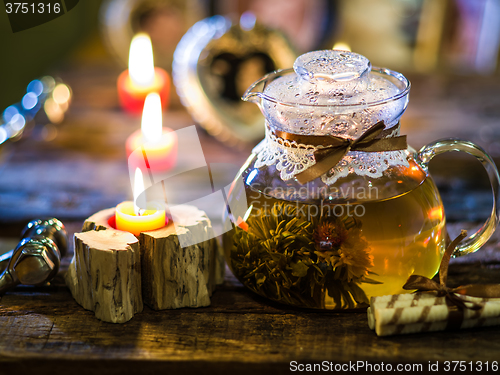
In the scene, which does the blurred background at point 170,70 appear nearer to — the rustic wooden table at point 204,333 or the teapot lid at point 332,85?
the rustic wooden table at point 204,333

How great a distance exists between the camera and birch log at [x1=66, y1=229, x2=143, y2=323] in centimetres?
67

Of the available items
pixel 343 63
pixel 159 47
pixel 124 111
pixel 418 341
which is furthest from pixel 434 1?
pixel 418 341

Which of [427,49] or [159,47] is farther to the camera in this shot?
[427,49]

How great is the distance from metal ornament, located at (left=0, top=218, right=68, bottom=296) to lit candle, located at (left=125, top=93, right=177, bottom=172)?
1.21 ft

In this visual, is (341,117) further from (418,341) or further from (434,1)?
(434,1)

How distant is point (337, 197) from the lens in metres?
0.67

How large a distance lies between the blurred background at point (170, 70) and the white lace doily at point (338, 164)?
404 millimetres

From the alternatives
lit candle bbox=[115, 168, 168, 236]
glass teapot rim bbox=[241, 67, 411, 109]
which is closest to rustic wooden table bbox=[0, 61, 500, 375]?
lit candle bbox=[115, 168, 168, 236]

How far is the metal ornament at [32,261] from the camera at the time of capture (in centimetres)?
72

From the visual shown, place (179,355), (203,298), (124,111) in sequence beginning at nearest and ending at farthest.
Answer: (179,355), (203,298), (124,111)

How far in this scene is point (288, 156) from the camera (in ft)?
2.28

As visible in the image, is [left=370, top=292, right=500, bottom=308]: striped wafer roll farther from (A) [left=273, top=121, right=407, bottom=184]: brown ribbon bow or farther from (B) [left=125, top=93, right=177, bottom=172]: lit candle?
(B) [left=125, top=93, right=177, bottom=172]: lit candle

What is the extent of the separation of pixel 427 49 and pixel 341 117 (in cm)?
193

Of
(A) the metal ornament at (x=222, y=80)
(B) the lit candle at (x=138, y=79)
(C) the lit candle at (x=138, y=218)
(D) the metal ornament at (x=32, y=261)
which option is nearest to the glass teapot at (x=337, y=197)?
(C) the lit candle at (x=138, y=218)
